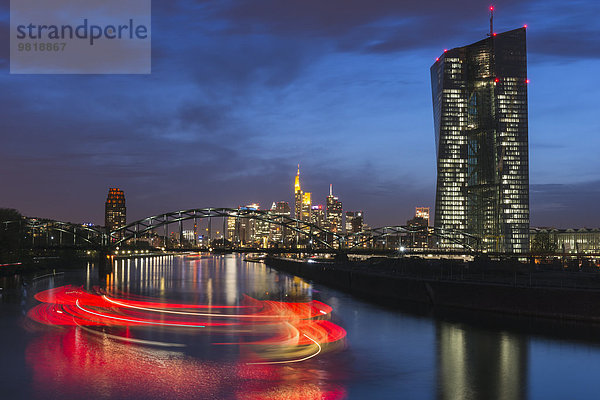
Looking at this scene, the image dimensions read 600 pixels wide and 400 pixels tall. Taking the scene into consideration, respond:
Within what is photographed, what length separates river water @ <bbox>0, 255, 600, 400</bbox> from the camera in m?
21.2

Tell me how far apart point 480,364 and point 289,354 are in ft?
29.0

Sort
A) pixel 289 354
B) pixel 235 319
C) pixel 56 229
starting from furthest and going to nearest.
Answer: pixel 56 229 < pixel 235 319 < pixel 289 354

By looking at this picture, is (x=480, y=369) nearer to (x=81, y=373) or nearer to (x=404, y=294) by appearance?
(x=81, y=373)

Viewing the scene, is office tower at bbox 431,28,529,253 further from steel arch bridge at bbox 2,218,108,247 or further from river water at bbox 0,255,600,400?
river water at bbox 0,255,600,400

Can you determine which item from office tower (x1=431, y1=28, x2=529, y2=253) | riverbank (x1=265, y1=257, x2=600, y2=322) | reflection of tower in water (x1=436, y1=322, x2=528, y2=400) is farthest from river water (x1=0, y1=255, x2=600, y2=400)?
office tower (x1=431, y1=28, x2=529, y2=253)

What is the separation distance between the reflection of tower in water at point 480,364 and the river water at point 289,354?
0.06m

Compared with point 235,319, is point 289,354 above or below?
above

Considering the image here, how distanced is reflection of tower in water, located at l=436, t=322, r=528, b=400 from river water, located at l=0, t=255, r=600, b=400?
0.19ft

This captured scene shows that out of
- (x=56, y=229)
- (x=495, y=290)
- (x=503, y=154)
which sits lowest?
(x=495, y=290)

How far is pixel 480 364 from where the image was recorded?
25.7m

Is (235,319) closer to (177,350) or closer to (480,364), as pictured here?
(177,350)

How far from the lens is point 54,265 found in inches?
4776

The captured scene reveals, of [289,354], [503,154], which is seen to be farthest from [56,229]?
[503,154]

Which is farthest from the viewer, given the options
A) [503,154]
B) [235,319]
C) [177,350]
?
[503,154]
